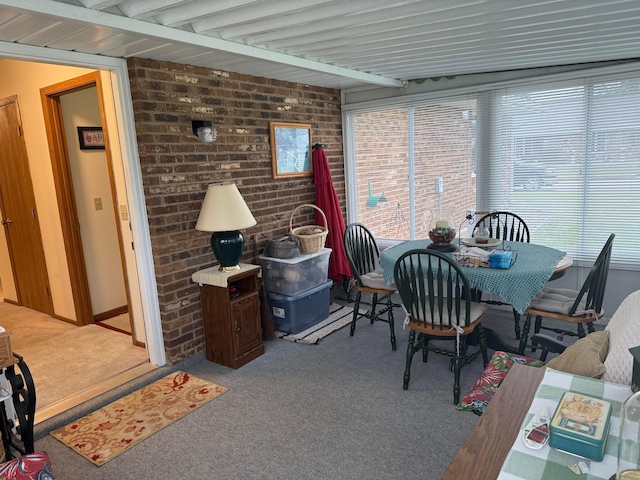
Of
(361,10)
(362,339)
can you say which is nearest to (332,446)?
(362,339)

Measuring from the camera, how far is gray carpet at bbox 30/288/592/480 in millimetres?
2229

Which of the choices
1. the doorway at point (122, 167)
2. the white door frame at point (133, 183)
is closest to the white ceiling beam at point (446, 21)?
the white door frame at point (133, 183)

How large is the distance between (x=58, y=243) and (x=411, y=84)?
371 cm

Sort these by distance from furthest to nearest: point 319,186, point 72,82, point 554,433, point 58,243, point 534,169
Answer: point 319,186 → point 58,243 → point 534,169 → point 72,82 → point 554,433

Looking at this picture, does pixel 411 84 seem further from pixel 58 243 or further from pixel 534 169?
pixel 58 243

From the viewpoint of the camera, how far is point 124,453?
2393 mm

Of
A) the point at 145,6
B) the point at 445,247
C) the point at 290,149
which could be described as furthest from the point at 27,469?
the point at 290,149

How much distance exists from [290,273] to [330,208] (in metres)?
0.99

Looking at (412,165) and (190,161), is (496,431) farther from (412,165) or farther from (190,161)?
(412,165)

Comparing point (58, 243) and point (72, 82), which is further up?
point (72, 82)

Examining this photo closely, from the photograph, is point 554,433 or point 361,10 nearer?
point 554,433

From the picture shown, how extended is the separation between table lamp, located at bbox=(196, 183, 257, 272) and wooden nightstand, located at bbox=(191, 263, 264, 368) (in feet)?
0.40

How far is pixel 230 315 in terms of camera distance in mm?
Result: 3195

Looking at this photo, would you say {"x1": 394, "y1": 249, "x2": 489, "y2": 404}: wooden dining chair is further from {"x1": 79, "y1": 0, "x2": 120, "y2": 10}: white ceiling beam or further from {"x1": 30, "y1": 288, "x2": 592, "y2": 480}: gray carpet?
{"x1": 79, "y1": 0, "x2": 120, "y2": 10}: white ceiling beam
